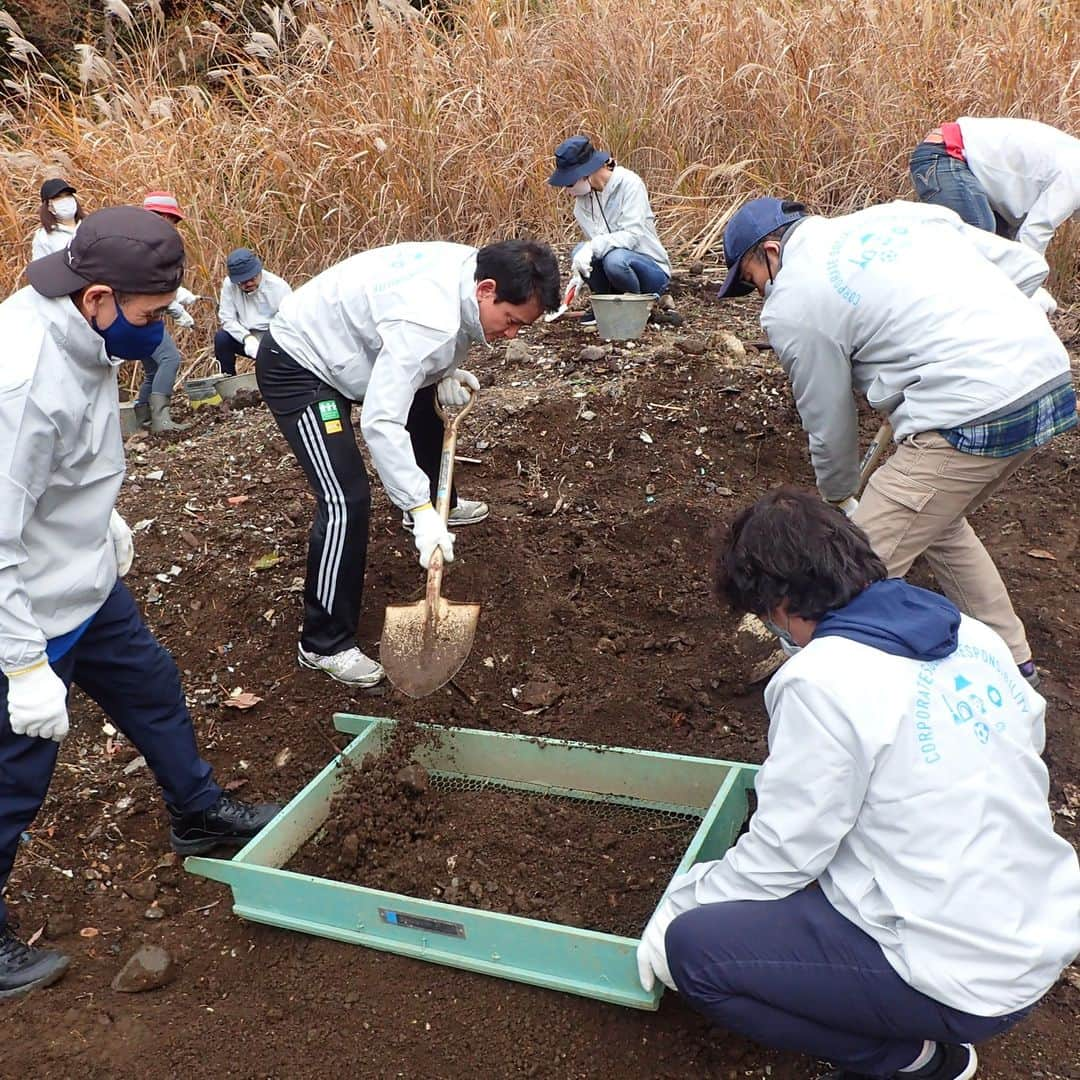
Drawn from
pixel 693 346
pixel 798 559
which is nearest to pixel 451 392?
pixel 798 559

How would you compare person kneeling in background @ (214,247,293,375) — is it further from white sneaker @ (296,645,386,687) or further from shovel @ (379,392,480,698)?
shovel @ (379,392,480,698)

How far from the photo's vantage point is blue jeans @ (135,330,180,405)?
20.3 ft

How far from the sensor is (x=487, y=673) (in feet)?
11.8

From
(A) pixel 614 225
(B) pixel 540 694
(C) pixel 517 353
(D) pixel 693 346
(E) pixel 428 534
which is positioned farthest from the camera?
(A) pixel 614 225

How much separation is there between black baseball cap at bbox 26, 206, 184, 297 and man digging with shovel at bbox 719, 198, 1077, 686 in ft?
5.30

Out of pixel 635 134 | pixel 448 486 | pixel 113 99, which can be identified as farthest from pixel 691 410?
pixel 113 99

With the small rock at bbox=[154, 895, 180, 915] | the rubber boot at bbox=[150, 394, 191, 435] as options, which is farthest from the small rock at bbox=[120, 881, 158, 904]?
the rubber boot at bbox=[150, 394, 191, 435]

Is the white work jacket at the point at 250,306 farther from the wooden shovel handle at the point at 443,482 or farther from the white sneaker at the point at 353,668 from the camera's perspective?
the white sneaker at the point at 353,668

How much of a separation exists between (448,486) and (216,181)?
16.7 feet

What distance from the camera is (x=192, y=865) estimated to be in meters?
2.58

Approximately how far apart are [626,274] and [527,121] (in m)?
2.02

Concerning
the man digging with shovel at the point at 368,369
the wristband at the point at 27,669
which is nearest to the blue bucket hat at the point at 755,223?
the man digging with shovel at the point at 368,369

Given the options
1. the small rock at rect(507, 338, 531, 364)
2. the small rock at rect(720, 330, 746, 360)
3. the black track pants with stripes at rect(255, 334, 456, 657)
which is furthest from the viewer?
the small rock at rect(507, 338, 531, 364)

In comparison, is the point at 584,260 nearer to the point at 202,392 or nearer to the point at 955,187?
the point at 955,187
